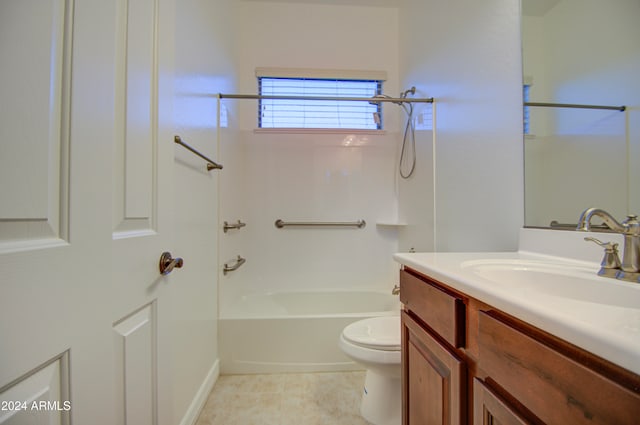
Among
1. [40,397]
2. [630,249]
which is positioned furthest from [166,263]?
[630,249]

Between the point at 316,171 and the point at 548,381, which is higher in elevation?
the point at 316,171

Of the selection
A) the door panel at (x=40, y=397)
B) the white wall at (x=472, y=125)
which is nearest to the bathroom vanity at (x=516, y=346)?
the white wall at (x=472, y=125)

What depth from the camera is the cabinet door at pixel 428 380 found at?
611 millimetres

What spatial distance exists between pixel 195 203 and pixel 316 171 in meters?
1.29

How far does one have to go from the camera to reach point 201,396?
4.36ft

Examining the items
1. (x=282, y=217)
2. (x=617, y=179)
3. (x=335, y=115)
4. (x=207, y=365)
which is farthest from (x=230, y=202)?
→ (x=617, y=179)

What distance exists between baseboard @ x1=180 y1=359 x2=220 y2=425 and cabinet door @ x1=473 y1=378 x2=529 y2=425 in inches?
48.4

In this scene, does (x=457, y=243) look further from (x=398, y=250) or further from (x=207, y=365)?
(x=207, y=365)

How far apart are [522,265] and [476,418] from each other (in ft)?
1.68

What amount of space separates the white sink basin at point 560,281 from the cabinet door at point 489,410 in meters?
0.22

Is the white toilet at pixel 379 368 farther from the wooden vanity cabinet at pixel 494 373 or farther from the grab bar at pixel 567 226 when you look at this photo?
the grab bar at pixel 567 226

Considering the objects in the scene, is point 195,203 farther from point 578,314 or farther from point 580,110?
point 580,110

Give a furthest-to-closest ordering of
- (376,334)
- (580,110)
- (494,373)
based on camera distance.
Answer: (376,334)
(580,110)
(494,373)

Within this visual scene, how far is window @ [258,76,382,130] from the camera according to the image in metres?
2.37
